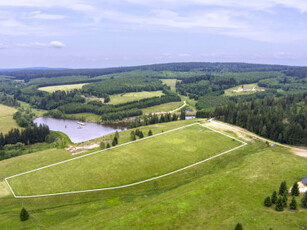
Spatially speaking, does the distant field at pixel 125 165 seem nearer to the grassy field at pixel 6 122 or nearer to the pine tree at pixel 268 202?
the pine tree at pixel 268 202

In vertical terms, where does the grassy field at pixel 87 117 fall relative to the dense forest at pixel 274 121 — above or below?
below

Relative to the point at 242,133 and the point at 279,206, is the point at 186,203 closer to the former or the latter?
the point at 279,206

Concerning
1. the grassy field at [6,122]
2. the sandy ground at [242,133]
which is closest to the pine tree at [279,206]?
the sandy ground at [242,133]

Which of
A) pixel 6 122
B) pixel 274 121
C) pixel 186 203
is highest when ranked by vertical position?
pixel 274 121

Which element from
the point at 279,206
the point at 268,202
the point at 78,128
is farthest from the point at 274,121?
the point at 78,128

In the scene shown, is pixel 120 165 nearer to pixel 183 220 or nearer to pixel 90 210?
pixel 90 210

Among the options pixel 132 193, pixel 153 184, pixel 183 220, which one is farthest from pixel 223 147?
pixel 183 220
